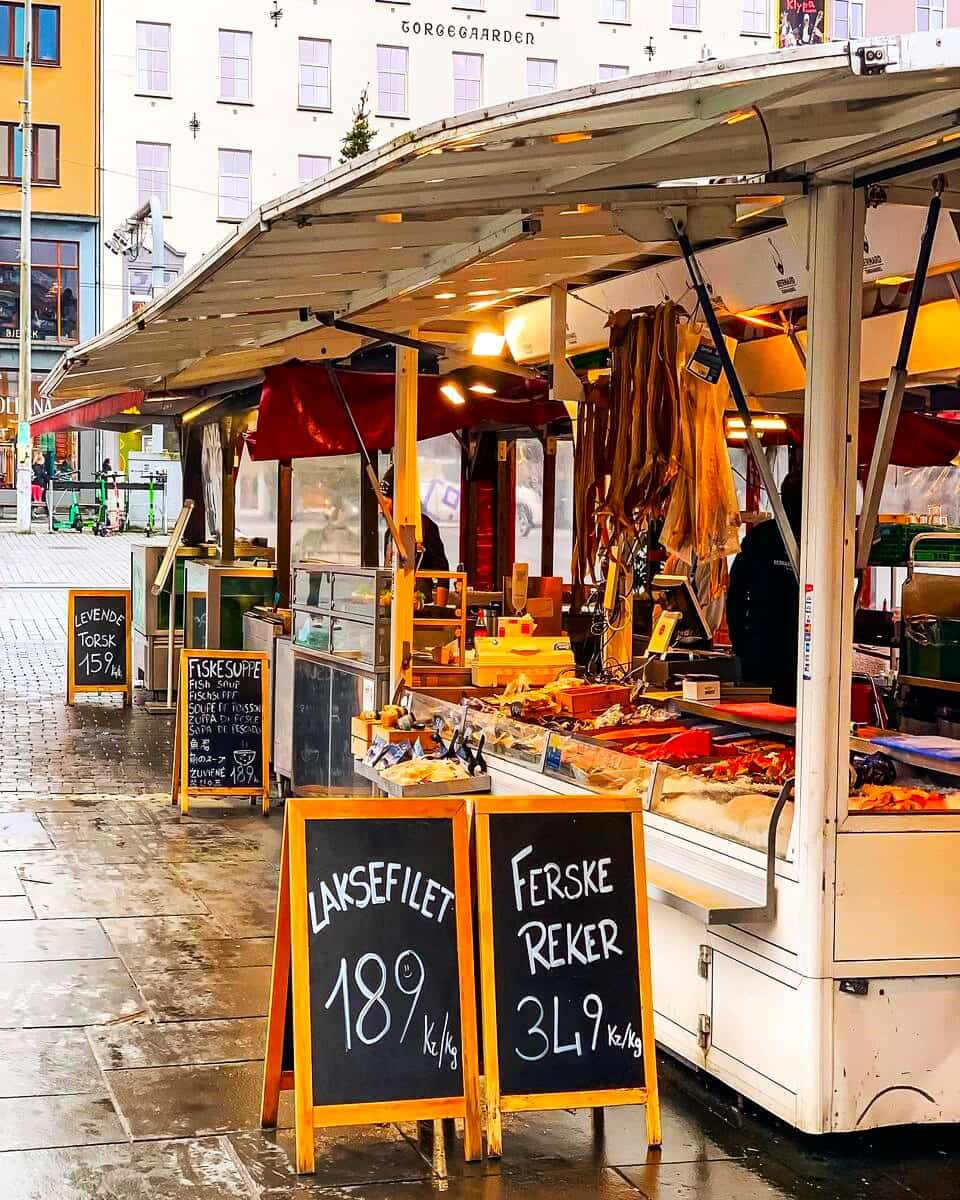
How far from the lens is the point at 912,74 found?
11.6ft

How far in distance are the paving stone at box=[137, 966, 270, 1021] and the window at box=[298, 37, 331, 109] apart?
4550cm

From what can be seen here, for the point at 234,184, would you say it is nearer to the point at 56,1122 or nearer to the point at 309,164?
the point at 309,164

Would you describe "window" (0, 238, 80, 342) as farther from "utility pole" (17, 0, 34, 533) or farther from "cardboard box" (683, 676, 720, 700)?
"cardboard box" (683, 676, 720, 700)

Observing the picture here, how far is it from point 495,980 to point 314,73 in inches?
1881

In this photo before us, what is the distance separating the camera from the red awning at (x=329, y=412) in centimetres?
1019

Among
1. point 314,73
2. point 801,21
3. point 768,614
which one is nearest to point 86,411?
point 768,614

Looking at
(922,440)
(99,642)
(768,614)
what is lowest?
(99,642)

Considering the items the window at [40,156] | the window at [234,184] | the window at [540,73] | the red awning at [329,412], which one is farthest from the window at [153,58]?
the red awning at [329,412]

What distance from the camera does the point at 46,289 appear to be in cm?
4700

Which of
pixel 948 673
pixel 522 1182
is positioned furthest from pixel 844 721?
pixel 948 673

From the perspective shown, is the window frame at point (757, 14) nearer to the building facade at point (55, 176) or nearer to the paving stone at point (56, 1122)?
the building facade at point (55, 176)

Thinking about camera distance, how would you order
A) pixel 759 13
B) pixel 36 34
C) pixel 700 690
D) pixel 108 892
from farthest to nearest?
1. pixel 759 13
2. pixel 36 34
3. pixel 108 892
4. pixel 700 690

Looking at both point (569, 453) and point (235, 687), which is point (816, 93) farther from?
point (569, 453)

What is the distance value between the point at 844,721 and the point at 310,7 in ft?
158
